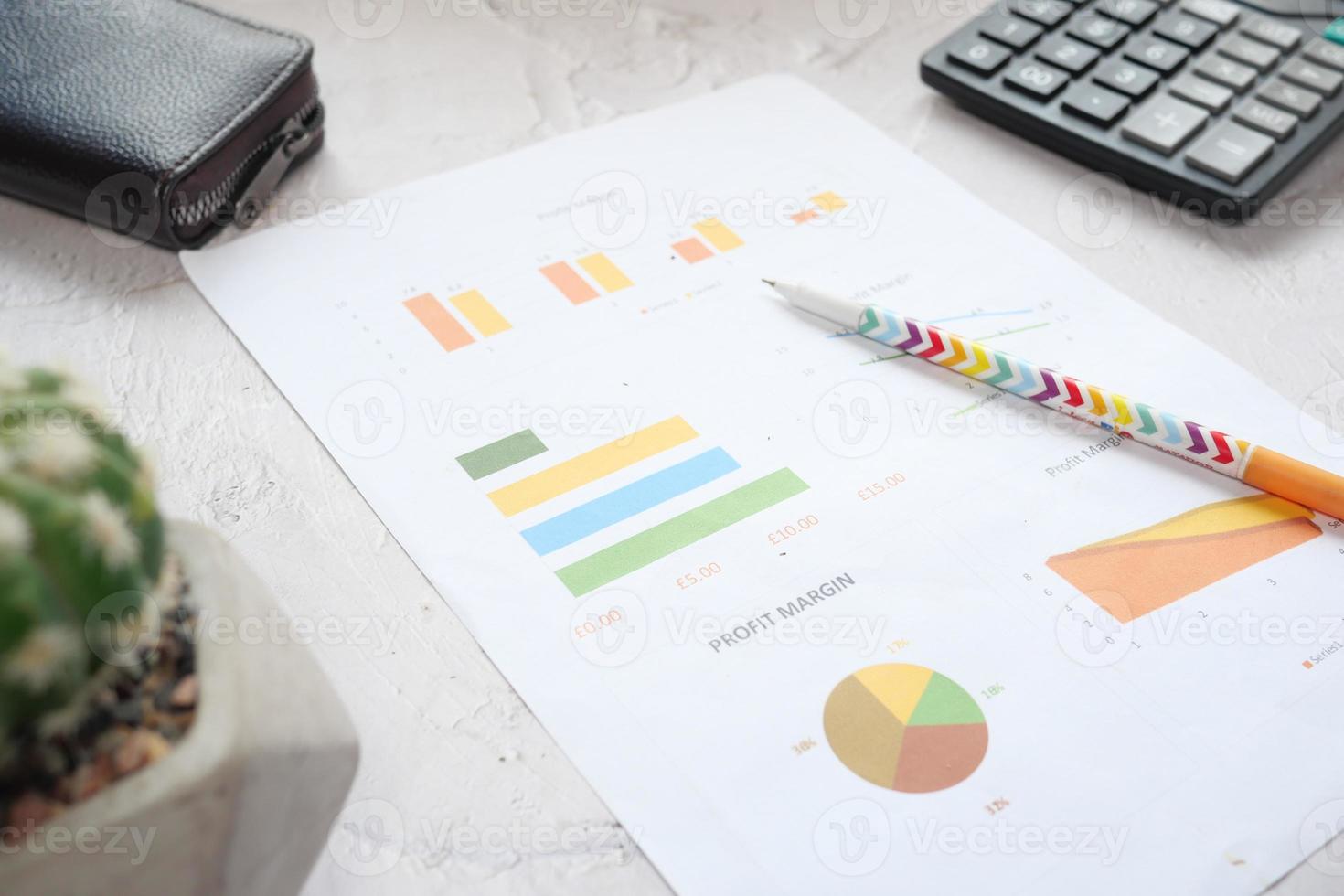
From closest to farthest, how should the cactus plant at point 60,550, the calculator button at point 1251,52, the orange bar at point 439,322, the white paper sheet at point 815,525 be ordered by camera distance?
1. the cactus plant at point 60,550
2. the white paper sheet at point 815,525
3. the orange bar at point 439,322
4. the calculator button at point 1251,52

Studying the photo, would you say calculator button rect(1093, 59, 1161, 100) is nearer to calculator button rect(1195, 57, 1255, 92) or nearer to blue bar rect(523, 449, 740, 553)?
calculator button rect(1195, 57, 1255, 92)

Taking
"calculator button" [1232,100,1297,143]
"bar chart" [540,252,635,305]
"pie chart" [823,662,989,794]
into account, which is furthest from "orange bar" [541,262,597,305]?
"calculator button" [1232,100,1297,143]

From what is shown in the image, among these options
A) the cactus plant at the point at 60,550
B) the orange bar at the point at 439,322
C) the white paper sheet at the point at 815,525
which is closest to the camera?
the cactus plant at the point at 60,550

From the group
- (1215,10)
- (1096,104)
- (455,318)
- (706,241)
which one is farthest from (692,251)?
(1215,10)

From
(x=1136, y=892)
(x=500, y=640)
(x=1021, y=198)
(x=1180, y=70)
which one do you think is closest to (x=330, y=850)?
(x=500, y=640)

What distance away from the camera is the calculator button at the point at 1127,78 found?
1.87 feet

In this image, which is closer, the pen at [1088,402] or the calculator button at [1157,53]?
the pen at [1088,402]

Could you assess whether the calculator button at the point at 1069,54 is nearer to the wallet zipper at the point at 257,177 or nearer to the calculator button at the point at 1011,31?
the calculator button at the point at 1011,31

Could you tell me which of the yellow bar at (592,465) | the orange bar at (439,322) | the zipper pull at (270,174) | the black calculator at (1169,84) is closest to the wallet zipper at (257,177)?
the zipper pull at (270,174)

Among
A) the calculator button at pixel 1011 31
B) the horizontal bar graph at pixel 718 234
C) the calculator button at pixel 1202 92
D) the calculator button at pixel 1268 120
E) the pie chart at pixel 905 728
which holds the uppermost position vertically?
the calculator button at pixel 1011 31

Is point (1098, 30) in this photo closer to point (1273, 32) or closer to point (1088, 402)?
point (1273, 32)

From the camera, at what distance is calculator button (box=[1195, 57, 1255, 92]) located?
22.4 inches

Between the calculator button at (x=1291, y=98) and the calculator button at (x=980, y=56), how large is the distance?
0.42 feet

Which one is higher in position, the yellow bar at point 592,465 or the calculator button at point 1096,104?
the calculator button at point 1096,104
